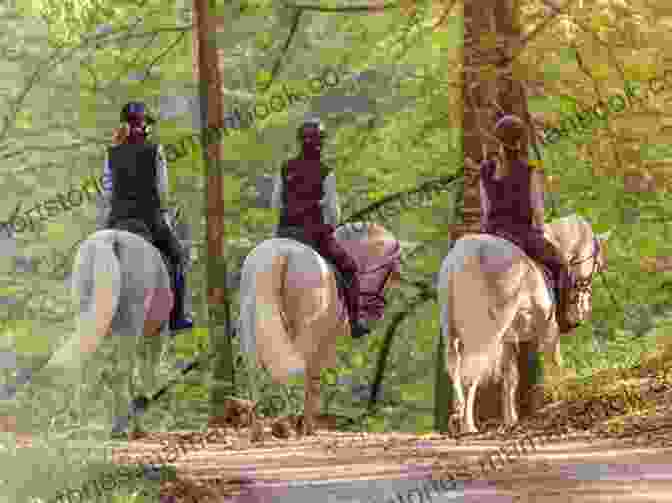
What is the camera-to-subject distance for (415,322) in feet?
Result: 57.9

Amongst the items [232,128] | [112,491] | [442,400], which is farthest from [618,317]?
[112,491]

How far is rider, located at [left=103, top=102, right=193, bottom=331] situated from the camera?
11117 millimetres

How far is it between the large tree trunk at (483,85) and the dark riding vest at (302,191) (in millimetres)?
1885

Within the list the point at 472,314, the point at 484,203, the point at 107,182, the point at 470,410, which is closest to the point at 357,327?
the point at 472,314

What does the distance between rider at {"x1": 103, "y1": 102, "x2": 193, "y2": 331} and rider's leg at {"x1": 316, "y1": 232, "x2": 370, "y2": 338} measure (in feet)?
4.72

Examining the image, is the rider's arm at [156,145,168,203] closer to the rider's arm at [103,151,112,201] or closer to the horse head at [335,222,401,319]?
the rider's arm at [103,151,112,201]

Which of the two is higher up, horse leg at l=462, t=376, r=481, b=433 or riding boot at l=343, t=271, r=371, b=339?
riding boot at l=343, t=271, r=371, b=339

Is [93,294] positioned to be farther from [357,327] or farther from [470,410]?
[470,410]

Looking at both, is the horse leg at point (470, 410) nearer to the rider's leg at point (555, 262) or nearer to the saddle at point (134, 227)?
the rider's leg at point (555, 262)

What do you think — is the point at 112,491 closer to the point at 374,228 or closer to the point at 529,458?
the point at 529,458

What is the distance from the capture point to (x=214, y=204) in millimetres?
13812

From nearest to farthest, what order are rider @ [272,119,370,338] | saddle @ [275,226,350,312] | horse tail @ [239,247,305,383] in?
horse tail @ [239,247,305,383]
saddle @ [275,226,350,312]
rider @ [272,119,370,338]

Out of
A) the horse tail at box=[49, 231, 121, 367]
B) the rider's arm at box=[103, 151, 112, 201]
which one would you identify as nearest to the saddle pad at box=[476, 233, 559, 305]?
the horse tail at box=[49, 231, 121, 367]

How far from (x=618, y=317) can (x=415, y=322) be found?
316 centimetres
